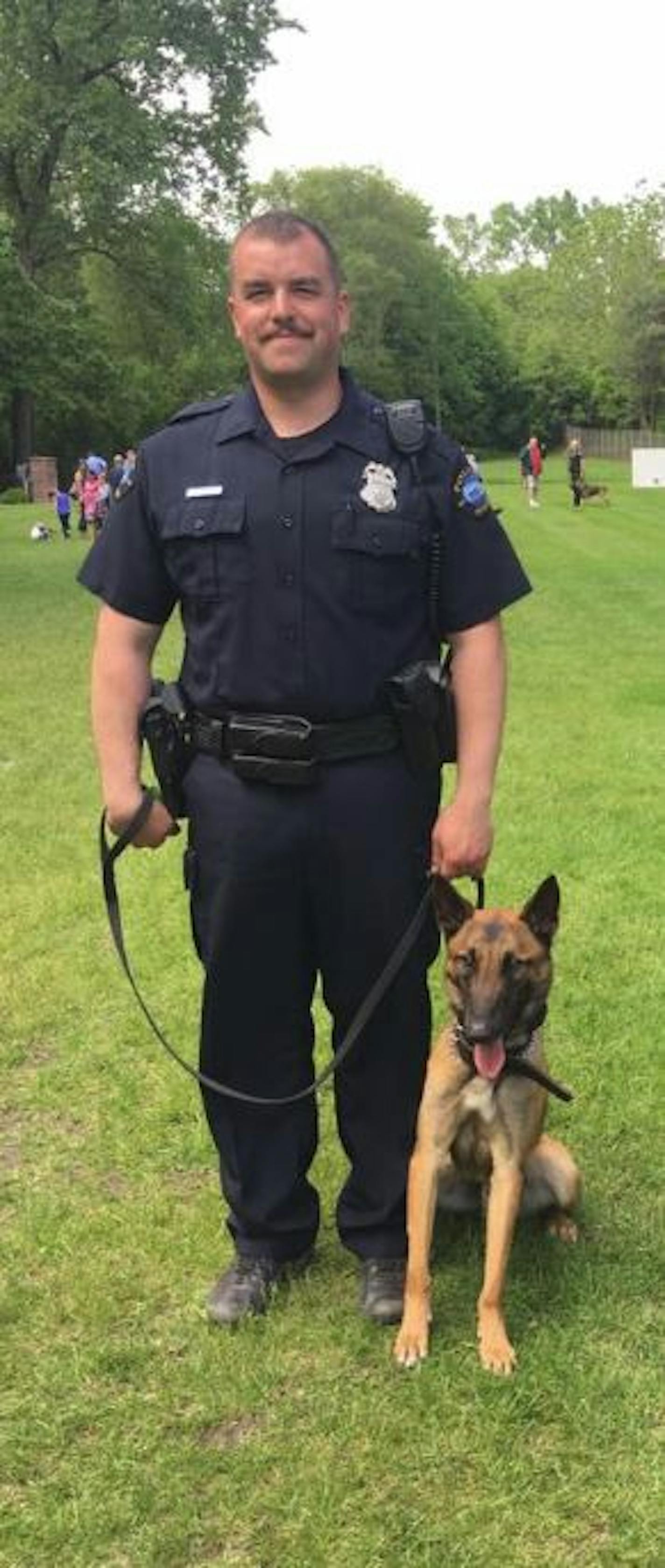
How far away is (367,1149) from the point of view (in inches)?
132

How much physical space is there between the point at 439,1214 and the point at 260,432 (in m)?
1.96

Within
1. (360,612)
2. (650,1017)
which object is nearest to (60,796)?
(650,1017)

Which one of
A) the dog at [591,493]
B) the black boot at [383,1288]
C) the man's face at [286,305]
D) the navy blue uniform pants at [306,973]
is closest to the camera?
the man's face at [286,305]

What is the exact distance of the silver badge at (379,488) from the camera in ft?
9.44

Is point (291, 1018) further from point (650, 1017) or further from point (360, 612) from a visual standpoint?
point (650, 1017)

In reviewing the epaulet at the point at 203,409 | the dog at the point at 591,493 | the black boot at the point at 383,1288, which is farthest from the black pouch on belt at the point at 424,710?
the dog at the point at 591,493

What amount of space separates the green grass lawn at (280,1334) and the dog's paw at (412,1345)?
0.04m

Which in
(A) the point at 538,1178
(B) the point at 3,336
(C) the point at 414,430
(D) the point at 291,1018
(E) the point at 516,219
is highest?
(E) the point at 516,219

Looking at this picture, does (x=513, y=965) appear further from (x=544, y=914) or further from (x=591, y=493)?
(x=591, y=493)

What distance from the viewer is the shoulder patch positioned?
2975 millimetres

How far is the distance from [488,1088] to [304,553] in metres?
1.23

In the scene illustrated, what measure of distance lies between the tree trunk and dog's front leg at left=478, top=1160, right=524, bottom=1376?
139 feet

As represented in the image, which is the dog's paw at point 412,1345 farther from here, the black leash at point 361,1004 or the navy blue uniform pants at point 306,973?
the black leash at point 361,1004

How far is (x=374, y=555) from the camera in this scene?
9.42ft
